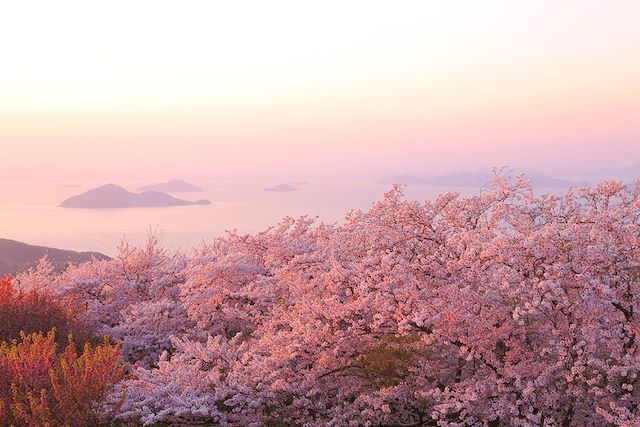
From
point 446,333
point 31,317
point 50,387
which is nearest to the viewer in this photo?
point 446,333

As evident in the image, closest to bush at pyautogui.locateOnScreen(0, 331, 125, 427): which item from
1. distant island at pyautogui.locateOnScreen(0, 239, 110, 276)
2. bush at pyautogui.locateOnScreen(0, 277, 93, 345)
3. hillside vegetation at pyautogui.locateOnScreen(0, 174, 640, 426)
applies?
hillside vegetation at pyautogui.locateOnScreen(0, 174, 640, 426)

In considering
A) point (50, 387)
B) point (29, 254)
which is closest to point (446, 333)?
point (50, 387)

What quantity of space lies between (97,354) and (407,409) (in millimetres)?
6731

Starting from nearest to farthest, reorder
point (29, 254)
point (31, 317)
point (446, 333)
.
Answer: point (446, 333)
point (31, 317)
point (29, 254)

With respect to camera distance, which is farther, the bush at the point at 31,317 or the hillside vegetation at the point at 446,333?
the bush at the point at 31,317

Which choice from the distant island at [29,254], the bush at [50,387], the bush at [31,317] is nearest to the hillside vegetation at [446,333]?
the bush at [50,387]

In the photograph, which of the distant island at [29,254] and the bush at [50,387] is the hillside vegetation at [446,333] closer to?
the bush at [50,387]

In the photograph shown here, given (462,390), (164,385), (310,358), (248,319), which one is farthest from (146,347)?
(462,390)

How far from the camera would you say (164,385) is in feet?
46.2

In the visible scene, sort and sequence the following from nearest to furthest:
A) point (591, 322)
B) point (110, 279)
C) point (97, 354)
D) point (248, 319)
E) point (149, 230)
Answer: point (591, 322), point (97, 354), point (248, 319), point (110, 279), point (149, 230)

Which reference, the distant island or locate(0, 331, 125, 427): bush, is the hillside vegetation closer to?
locate(0, 331, 125, 427): bush

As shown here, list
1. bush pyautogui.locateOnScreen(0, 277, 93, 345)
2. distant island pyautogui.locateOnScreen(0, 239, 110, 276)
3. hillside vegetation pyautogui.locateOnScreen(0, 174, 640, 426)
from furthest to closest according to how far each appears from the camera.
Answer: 1. distant island pyautogui.locateOnScreen(0, 239, 110, 276)
2. bush pyautogui.locateOnScreen(0, 277, 93, 345)
3. hillside vegetation pyautogui.locateOnScreen(0, 174, 640, 426)

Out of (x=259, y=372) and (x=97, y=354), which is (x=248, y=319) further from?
(x=97, y=354)

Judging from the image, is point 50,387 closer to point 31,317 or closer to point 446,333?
point 31,317
